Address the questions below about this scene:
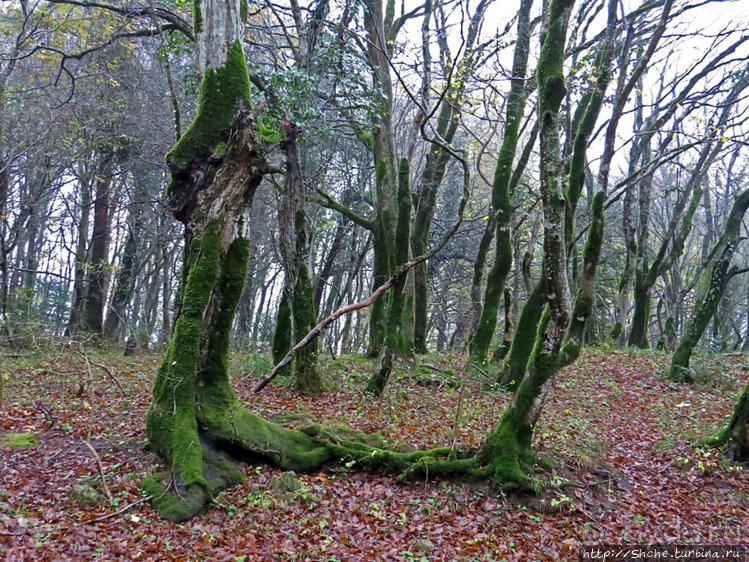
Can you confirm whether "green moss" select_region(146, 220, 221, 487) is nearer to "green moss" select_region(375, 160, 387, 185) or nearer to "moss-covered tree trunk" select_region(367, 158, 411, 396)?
"moss-covered tree trunk" select_region(367, 158, 411, 396)

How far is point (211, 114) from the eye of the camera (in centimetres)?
643

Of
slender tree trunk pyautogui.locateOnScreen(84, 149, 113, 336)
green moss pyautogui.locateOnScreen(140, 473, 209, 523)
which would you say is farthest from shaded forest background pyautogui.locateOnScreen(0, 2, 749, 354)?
green moss pyautogui.locateOnScreen(140, 473, 209, 523)

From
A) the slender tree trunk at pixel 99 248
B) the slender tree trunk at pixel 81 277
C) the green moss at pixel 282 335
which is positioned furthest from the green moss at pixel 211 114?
the slender tree trunk at pixel 99 248

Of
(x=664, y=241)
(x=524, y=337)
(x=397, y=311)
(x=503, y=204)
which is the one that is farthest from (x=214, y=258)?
(x=664, y=241)

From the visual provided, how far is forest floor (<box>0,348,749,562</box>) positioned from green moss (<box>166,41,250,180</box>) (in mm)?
3060

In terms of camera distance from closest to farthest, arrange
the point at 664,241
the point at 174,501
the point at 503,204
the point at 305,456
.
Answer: the point at 174,501 < the point at 305,456 < the point at 503,204 < the point at 664,241

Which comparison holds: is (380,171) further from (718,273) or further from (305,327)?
(718,273)

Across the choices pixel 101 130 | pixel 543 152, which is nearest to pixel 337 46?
pixel 543 152

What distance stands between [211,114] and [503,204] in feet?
24.6

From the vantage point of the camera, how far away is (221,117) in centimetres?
648

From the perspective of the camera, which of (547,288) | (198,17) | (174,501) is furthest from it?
(198,17)

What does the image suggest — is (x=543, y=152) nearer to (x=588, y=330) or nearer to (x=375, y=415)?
(x=375, y=415)

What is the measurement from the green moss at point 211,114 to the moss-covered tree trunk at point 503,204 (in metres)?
7.03

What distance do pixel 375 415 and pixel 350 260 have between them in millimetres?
14925
